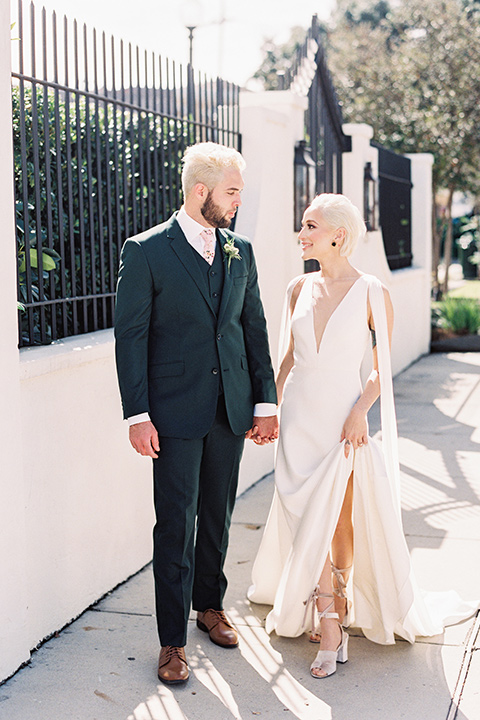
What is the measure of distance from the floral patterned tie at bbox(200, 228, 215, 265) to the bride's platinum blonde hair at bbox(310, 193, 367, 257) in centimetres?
46

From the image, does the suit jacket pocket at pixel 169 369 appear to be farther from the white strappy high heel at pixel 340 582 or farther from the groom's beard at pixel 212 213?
the white strappy high heel at pixel 340 582

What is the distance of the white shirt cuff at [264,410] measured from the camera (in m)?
3.78

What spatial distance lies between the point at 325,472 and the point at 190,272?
101 centimetres

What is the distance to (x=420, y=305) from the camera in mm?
13133

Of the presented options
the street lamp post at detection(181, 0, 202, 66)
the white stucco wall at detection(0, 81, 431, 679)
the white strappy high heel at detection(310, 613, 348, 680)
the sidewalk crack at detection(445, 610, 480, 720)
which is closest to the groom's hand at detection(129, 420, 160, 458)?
the white stucco wall at detection(0, 81, 431, 679)

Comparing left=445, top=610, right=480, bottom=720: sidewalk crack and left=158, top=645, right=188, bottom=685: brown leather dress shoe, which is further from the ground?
left=158, top=645, right=188, bottom=685: brown leather dress shoe

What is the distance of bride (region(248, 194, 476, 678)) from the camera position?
12.4 ft

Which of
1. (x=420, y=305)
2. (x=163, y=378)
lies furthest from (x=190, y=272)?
(x=420, y=305)

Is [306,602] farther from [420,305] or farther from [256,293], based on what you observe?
[420,305]

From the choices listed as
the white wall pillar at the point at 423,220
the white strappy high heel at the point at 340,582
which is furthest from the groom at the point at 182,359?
the white wall pillar at the point at 423,220

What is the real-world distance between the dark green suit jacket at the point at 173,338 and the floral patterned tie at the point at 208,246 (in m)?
0.06

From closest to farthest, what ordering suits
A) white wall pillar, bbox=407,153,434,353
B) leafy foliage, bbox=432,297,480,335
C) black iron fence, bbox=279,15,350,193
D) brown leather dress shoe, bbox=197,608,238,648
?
brown leather dress shoe, bbox=197,608,238,648 < black iron fence, bbox=279,15,350,193 < white wall pillar, bbox=407,153,434,353 < leafy foliage, bbox=432,297,480,335

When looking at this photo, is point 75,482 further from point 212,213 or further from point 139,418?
point 212,213

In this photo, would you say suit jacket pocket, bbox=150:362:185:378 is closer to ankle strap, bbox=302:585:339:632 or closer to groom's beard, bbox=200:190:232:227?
groom's beard, bbox=200:190:232:227
